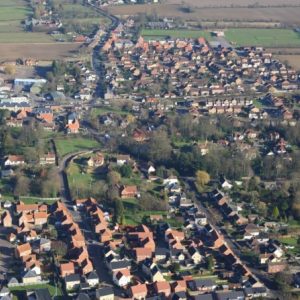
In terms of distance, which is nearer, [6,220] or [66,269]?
[66,269]

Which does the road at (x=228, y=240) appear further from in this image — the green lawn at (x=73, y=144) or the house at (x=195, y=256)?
the green lawn at (x=73, y=144)

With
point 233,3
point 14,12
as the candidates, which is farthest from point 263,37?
point 14,12

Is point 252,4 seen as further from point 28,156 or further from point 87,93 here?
point 28,156

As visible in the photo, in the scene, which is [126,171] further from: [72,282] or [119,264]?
[72,282]

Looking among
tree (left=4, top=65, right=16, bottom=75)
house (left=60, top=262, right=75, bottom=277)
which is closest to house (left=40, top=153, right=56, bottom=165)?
house (left=60, top=262, right=75, bottom=277)

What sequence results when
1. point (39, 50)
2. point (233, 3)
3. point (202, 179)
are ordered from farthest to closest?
point (233, 3) < point (39, 50) < point (202, 179)

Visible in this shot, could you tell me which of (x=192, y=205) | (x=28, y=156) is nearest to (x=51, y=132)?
(x=28, y=156)

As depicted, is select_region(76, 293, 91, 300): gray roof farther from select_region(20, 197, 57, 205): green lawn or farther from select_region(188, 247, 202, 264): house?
select_region(20, 197, 57, 205): green lawn
